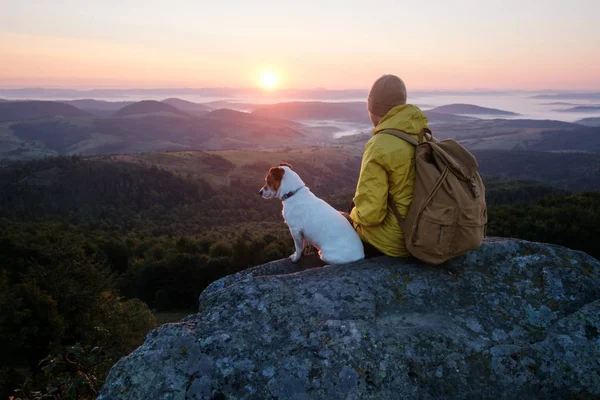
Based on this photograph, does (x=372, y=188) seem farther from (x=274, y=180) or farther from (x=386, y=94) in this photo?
(x=274, y=180)

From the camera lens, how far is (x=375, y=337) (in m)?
3.62

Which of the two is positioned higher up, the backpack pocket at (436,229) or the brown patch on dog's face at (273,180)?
the brown patch on dog's face at (273,180)

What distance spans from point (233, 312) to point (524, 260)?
144 inches

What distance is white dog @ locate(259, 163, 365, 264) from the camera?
5168 millimetres

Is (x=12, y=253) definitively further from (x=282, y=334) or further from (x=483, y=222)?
(x=483, y=222)

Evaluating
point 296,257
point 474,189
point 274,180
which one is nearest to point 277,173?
point 274,180

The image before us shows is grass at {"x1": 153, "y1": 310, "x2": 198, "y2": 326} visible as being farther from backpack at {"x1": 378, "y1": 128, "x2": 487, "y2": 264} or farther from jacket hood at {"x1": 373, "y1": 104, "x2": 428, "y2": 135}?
jacket hood at {"x1": 373, "y1": 104, "x2": 428, "y2": 135}

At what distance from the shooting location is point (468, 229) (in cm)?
429

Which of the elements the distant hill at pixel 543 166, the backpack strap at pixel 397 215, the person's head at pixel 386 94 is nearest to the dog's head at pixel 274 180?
the person's head at pixel 386 94

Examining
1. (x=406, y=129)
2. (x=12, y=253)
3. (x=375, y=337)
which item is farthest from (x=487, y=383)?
(x=12, y=253)

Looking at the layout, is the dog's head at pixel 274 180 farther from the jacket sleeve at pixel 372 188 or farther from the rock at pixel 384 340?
the rock at pixel 384 340

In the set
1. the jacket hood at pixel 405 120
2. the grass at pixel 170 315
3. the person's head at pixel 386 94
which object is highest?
the person's head at pixel 386 94

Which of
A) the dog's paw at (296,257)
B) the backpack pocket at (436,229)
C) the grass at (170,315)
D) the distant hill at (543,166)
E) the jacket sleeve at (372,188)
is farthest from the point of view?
the distant hill at (543,166)

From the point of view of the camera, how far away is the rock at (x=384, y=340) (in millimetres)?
3305
